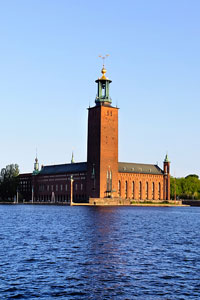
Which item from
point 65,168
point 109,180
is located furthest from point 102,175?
point 65,168

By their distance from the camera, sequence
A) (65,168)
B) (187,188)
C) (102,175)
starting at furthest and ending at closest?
(187,188) → (65,168) → (102,175)

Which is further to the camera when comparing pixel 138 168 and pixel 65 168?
pixel 65 168

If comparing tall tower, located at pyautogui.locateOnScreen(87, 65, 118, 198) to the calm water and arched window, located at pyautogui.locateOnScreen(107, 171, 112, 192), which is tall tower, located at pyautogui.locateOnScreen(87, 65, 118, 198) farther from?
the calm water

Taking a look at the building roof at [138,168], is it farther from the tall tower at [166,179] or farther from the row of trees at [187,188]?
the row of trees at [187,188]

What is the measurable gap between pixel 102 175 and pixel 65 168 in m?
24.9

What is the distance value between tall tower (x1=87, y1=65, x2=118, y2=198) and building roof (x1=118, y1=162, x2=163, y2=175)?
10924mm

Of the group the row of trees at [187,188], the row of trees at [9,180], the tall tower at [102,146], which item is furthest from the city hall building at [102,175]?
the row of trees at [187,188]

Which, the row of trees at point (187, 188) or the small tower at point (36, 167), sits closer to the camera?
the small tower at point (36, 167)

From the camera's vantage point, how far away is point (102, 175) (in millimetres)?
123625

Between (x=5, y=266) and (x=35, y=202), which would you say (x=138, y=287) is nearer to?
(x=5, y=266)

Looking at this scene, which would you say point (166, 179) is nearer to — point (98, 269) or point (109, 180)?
point (109, 180)

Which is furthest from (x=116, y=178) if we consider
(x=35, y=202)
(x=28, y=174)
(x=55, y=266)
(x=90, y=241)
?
(x=55, y=266)

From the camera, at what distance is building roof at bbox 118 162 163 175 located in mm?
139125

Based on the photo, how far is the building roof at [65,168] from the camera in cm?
13604
